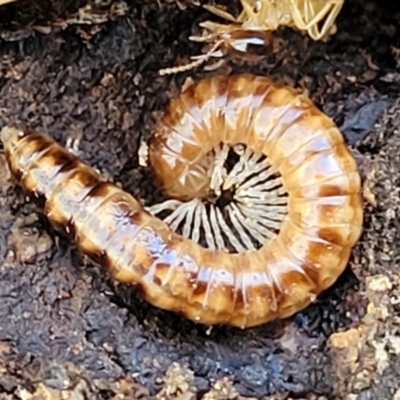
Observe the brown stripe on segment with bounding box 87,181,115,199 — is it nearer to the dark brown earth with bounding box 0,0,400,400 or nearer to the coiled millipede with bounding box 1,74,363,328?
the coiled millipede with bounding box 1,74,363,328

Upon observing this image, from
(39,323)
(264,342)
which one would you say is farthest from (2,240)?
(264,342)

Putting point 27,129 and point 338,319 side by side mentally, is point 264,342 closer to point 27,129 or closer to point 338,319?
point 338,319

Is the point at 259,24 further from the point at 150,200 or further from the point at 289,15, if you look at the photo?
the point at 150,200

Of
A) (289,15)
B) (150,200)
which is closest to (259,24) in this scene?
(289,15)

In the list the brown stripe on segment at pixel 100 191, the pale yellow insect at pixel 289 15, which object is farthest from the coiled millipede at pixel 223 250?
the pale yellow insect at pixel 289 15

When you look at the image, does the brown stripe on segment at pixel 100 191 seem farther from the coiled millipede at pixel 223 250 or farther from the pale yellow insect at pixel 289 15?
the pale yellow insect at pixel 289 15
